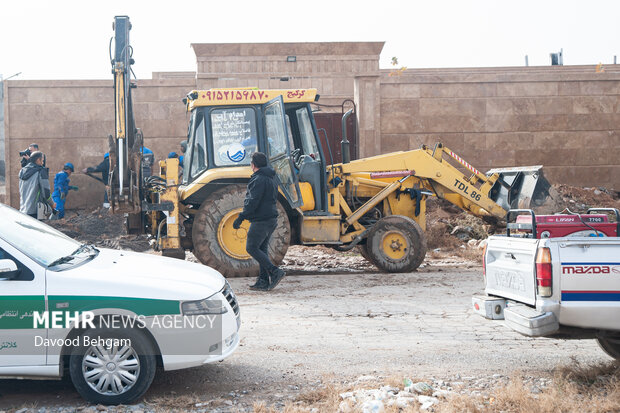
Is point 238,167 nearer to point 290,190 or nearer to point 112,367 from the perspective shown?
point 290,190

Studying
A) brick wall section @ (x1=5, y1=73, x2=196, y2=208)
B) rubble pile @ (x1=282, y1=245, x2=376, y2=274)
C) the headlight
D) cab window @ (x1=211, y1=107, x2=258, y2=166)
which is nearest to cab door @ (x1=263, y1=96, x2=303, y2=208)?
cab window @ (x1=211, y1=107, x2=258, y2=166)

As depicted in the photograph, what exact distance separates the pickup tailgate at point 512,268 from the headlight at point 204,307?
2.25 meters

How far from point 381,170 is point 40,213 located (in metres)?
6.06

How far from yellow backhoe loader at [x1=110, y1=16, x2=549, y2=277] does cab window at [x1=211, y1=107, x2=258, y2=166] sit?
0.02 meters

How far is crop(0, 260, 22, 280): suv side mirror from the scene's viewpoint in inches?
189

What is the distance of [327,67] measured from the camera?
20.5 m

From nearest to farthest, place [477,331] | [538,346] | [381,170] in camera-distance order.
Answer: [538,346], [477,331], [381,170]

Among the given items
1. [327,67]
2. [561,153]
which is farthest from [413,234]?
[327,67]

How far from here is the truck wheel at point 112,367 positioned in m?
4.92

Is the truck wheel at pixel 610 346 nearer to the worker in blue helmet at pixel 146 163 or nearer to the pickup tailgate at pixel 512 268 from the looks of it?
the pickup tailgate at pixel 512 268

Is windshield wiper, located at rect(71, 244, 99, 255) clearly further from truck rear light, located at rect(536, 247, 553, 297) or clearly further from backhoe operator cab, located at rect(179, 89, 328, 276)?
A: backhoe operator cab, located at rect(179, 89, 328, 276)

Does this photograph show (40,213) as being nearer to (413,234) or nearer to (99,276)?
(413,234)

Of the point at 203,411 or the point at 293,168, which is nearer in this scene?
the point at 203,411

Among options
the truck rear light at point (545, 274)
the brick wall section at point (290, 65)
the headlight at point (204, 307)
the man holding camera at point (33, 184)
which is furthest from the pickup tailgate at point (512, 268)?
the brick wall section at point (290, 65)
